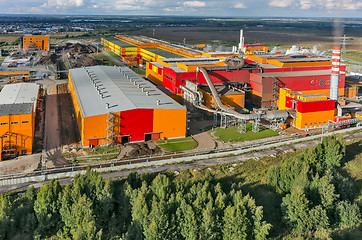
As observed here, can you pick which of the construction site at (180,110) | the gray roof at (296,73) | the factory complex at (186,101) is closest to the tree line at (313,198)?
the construction site at (180,110)

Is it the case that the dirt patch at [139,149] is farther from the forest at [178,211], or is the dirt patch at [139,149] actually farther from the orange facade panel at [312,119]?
the orange facade panel at [312,119]

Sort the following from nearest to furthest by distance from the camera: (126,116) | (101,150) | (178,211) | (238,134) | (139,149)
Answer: (178,211) < (101,150) < (139,149) < (126,116) < (238,134)

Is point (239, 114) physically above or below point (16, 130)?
above

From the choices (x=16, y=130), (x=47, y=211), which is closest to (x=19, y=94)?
(x=16, y=130)

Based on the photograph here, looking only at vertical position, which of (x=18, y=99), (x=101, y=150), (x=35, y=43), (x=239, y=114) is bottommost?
(x=101, y=150)

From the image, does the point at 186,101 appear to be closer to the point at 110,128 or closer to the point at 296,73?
the point at 110,128

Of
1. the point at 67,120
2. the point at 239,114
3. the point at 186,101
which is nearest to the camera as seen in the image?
the point at 239,114

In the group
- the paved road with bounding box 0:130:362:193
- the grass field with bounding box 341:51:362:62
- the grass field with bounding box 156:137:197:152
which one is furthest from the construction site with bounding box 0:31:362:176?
the grass field with bounding box 341:51:362:62
